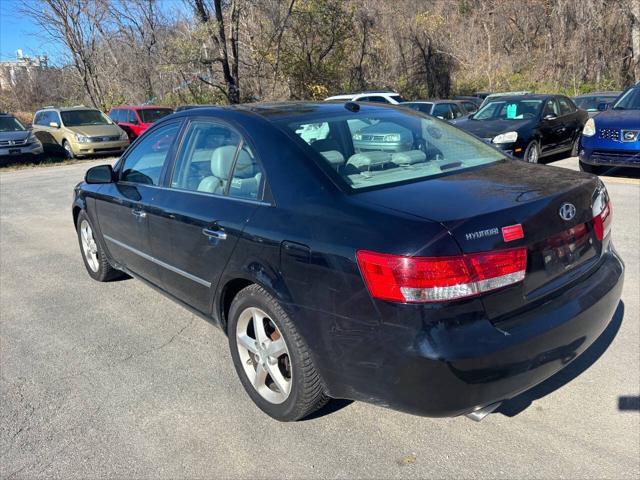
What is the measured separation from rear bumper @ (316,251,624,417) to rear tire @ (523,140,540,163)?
7.93 meters

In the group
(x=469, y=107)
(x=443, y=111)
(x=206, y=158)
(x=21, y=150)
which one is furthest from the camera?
(x=469, y=107)

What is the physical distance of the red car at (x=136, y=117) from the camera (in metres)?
19.7

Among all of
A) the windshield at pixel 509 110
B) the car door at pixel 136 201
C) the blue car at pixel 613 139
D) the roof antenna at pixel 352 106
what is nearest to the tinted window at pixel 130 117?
the windshield at pixel 509 110

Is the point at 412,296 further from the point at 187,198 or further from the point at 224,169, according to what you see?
the point at 187,198

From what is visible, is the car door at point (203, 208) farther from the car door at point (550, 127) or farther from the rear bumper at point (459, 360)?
the car door at point (550, 127)

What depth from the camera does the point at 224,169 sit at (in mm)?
3148

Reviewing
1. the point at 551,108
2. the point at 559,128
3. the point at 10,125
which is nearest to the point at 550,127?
the point at 559,128

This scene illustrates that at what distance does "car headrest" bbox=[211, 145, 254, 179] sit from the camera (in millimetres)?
2975

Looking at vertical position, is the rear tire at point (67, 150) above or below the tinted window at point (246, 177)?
below

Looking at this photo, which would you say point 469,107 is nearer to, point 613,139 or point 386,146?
point 613,139

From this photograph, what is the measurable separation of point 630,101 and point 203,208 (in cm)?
913

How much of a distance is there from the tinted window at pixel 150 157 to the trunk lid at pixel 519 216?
1.85 m

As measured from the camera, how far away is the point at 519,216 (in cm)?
226

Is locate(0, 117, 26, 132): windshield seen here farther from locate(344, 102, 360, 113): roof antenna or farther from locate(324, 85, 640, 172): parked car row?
locate(344, 102, 360, 113): roof antenna
